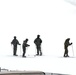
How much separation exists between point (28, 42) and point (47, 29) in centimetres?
242

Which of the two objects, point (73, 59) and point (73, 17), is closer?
point (73, 59)

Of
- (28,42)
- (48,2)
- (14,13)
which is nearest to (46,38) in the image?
(28,42)

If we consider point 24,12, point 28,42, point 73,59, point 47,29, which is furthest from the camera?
point 24,12

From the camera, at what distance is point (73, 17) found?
16516 mm

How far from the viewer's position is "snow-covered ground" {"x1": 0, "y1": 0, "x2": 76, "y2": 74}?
34.3ft

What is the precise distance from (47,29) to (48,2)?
408 centimetres

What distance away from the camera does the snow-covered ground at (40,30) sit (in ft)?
34.3

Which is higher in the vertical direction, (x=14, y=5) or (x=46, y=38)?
(x=14, y=5)

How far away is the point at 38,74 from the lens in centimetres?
711

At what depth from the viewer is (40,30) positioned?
14859 mm

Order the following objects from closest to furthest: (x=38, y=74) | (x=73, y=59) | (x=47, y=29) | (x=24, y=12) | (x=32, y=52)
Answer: (x=38, y=74), (x=73, y=59), (x=32, y=52), (x=47, y=29), (x=24, y=12)

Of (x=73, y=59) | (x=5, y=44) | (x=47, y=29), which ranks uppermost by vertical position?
(x=47, y=29)

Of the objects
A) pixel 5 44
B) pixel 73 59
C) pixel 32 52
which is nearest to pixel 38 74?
pixel 73 59

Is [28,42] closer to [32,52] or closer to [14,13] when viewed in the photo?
[32,52]
